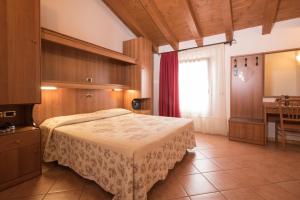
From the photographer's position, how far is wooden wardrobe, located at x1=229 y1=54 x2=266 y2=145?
10.9ft

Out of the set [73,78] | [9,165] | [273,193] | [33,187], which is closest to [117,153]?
[33,187]

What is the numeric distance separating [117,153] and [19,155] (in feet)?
4.04

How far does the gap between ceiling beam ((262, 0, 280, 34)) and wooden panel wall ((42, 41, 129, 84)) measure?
10.4ft

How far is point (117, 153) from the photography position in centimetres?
146

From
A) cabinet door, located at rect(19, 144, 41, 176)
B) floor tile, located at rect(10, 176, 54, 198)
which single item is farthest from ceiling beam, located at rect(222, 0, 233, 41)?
floor tile, located at rect(10, 176, 54, 198)

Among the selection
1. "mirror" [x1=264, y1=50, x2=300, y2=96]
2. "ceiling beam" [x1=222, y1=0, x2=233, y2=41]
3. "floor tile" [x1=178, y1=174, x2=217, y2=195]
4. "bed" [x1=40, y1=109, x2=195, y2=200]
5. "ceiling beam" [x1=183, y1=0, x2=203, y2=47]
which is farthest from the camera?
"mirror" [x1=264, y1=50, x2=300, y2=96]

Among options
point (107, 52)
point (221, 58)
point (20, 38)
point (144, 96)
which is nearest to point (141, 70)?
point (144, 96)

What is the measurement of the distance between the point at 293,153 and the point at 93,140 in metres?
3.27

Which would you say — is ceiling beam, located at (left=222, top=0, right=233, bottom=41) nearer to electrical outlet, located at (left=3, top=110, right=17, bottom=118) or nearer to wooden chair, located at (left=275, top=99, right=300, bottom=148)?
wooden chair, located at (left=275, top=99, right=300, bottom=148)

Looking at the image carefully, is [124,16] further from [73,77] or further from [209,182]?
[209,182]

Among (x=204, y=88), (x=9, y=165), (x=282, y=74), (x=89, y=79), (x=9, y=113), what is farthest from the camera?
(x=204, y=88)

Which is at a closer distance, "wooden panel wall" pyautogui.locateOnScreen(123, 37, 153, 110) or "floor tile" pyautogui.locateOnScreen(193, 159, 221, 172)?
"floor tile" pyautogui.locateOnScreen(193, 159, 221, 172)

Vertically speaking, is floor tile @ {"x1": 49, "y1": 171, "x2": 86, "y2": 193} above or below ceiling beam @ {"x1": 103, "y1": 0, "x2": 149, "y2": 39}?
below

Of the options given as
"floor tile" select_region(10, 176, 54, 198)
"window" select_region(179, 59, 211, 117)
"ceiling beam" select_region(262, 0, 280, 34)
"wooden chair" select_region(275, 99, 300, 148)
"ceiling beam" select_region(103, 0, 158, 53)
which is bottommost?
"floor tile" select_region(10, 176, 54, 198)
